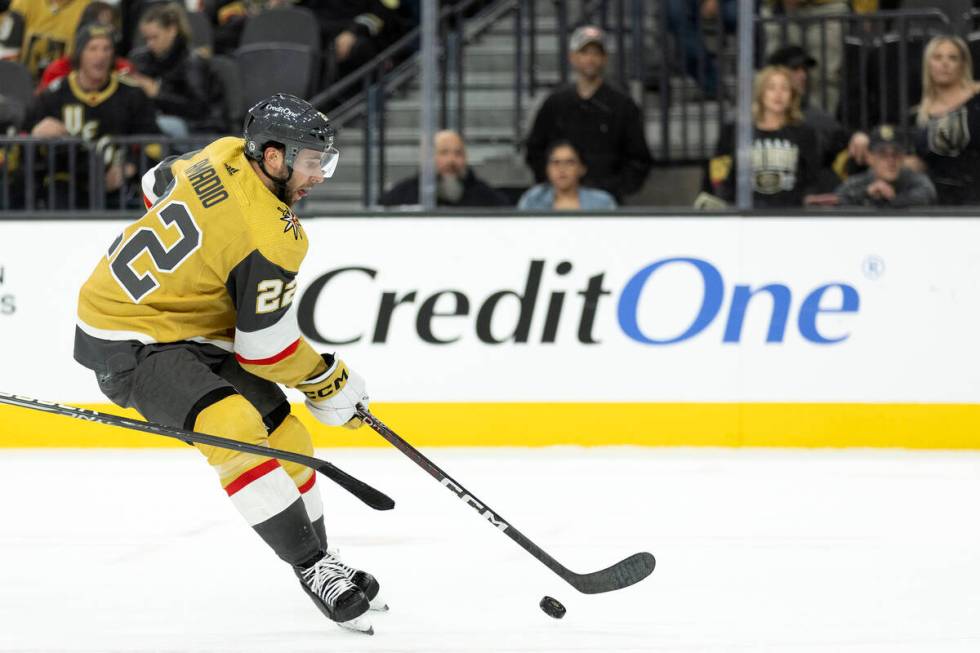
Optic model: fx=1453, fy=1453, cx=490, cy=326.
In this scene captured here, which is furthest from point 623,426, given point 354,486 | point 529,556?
point 354,486

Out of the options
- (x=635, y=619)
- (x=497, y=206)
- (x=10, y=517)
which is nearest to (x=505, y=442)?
(x=497, y=206)

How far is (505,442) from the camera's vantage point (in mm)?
5488

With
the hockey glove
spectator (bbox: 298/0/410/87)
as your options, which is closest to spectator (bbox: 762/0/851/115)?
spectator (bbox: 298/0/410/87)

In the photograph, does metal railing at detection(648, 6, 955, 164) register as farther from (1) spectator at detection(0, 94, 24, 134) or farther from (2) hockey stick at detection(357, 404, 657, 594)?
(2) hockey stick at detection(357, 404, 657, 594)

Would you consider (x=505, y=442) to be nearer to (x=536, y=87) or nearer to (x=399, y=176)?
(x=399, y=176)

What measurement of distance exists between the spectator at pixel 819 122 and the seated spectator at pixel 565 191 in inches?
32.8

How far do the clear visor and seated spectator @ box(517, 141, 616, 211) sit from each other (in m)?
2.64

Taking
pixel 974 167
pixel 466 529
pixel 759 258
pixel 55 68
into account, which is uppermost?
pixel 55 68

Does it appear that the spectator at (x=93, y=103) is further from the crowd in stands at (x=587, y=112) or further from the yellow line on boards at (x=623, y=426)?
the yellow line on boards at (x=623, y=426)

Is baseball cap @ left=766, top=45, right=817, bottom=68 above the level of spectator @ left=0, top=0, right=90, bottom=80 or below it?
below

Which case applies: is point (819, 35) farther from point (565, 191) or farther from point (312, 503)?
point (312, 503)

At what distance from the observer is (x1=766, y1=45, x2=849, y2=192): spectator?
5.70m

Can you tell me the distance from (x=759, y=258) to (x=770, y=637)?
2683 millimetres

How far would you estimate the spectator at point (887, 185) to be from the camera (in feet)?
18.1
